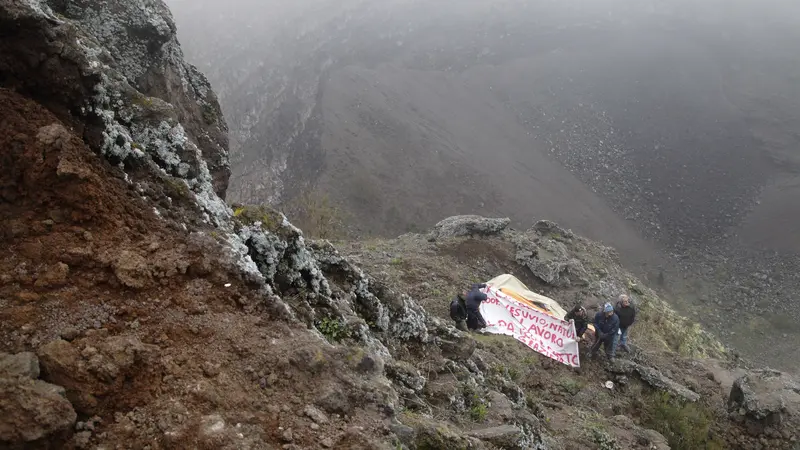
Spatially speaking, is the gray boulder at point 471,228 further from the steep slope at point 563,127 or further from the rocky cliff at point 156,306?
the rocky cliff at point 156,306

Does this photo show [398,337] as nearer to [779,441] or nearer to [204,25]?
[779,441]

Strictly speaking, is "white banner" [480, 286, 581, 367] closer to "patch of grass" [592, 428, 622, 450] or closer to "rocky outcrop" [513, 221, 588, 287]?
"patch of grass" [592, 428, 622, 450]

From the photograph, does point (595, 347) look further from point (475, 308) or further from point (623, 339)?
point (475, 308)

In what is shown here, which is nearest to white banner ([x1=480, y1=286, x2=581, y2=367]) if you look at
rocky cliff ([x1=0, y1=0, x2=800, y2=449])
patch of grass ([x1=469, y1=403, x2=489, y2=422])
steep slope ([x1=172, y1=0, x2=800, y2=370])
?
rocky cliff ([x1=0, y1=0, x2=800, y2=449])

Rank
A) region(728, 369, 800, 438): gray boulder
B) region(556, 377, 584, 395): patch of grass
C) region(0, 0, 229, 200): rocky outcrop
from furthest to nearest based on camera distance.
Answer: region(728, 369, 800, 438): gray boulder
region(556, 377, 584, 395): patch of grass
region(0, 0, 229, 200): rocky outcrop

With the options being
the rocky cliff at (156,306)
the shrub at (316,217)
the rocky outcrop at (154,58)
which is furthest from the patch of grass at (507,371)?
the shrub at (316,217)

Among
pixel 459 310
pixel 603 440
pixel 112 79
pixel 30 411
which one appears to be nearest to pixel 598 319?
pixel 459 310

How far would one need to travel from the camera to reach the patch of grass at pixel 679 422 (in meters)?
10.6

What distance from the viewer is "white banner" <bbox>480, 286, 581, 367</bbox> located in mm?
12875

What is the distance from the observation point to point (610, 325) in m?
12.3

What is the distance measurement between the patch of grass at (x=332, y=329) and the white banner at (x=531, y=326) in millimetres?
7962

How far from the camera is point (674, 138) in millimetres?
35375

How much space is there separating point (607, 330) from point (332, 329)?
858cm

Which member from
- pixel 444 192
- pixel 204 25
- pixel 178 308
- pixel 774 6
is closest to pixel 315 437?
pixel 178 308
